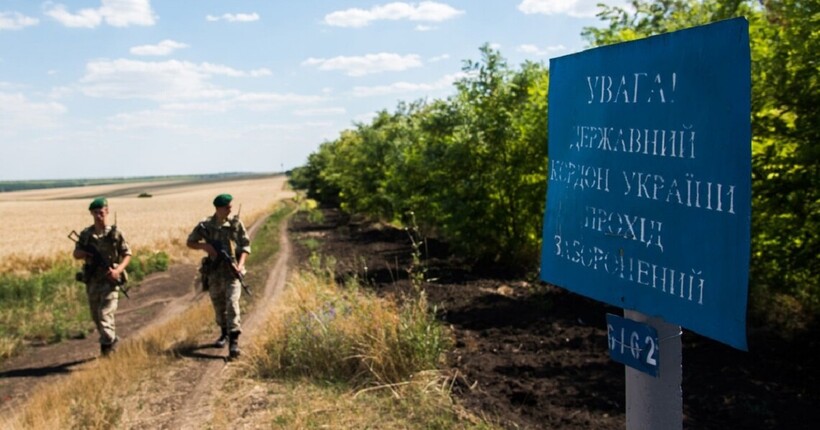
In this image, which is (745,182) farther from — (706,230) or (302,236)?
(302,236)

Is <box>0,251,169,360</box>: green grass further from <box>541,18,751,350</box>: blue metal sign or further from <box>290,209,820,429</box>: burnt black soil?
<box>541,18,751,350</box>: blue metal sign

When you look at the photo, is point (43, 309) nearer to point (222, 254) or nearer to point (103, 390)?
point (222, 254)

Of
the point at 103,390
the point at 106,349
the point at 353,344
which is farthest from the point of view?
Answer: the point at 106,349

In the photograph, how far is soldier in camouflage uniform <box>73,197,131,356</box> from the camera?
352 inches

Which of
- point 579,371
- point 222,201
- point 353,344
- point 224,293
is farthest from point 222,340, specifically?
point 579,371

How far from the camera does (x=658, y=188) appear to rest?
2359mm

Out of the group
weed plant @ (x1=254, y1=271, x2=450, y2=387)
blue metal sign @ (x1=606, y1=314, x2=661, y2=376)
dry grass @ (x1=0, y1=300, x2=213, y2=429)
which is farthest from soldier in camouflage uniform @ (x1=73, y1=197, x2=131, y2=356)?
blue metal sign @ (x1=606, y1=314, x2=661, y2=376)

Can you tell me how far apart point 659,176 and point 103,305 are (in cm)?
835

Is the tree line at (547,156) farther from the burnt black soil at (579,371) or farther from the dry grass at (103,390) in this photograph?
the dry grass at (103,390)

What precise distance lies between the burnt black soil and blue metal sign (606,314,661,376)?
2436 mm

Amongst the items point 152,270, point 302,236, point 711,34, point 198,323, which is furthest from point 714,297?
point 302,236

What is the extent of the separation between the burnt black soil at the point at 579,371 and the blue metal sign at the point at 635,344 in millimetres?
2436

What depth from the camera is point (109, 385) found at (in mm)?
7004

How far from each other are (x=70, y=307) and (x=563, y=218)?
42.4 ft
